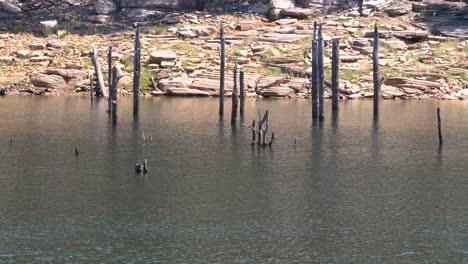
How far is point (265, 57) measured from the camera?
265ft

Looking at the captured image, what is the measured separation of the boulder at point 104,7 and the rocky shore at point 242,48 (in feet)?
0.77

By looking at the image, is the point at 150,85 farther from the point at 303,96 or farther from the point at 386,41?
the point at 386,41

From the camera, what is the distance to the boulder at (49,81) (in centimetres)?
7638

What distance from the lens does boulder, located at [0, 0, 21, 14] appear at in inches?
3688

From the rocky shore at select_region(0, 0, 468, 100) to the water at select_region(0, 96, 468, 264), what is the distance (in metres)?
17.2

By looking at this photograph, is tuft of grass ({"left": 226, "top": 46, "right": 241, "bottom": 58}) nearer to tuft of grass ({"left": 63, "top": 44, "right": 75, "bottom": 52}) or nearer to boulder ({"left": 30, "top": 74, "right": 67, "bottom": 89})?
tuft of grass ({"left": 63, "top": 44, "right": 75, "bottom": 52})

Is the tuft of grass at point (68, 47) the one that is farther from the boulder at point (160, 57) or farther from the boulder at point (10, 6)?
the boulder at point (10, 6)

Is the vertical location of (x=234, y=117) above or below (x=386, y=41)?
below

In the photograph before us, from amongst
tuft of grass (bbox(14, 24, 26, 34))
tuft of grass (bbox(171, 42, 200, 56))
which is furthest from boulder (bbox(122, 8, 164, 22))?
tuft of grass (bbox(14, 24, 26, 34))

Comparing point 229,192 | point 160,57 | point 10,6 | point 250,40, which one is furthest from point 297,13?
point 229,192

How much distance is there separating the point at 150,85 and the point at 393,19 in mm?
27349

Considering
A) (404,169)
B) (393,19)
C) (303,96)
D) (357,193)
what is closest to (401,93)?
(303,96)

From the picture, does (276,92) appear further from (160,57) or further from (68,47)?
(68,47)

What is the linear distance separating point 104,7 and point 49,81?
19595 mm
